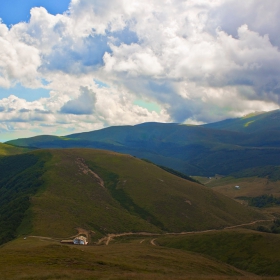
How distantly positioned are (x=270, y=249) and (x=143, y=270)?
182 feet

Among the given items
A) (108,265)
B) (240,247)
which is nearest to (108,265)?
(108,265)

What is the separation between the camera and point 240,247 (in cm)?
12612

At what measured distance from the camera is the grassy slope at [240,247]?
108562mm

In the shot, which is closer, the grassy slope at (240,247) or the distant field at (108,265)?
the distant field at (108,265)

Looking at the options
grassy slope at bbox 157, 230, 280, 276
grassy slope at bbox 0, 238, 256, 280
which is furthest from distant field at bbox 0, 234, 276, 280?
grassy slope at bbox 157, 230, 280, 276

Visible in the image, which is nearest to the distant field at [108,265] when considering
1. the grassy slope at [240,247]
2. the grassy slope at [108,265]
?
the grassy slope at [108,265]

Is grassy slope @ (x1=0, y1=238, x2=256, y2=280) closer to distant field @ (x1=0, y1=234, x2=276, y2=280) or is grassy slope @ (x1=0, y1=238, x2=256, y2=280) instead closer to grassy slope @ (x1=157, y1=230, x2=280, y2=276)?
distant field @ (x1=0, y1=234, x2=276, y2=280)

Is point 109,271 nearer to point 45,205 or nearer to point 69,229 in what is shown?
point 69,229

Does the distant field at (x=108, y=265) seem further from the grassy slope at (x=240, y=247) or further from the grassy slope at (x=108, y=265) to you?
the grassy slope at (x=240, y=247)

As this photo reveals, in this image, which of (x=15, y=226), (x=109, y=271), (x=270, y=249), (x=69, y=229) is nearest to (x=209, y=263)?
(x=270, y=249)

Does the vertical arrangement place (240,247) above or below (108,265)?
below

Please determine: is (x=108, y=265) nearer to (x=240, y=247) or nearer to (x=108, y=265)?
(x=108, y=265)

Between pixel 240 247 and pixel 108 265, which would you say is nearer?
pixel 108 265

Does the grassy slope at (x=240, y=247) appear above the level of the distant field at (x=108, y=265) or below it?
below
